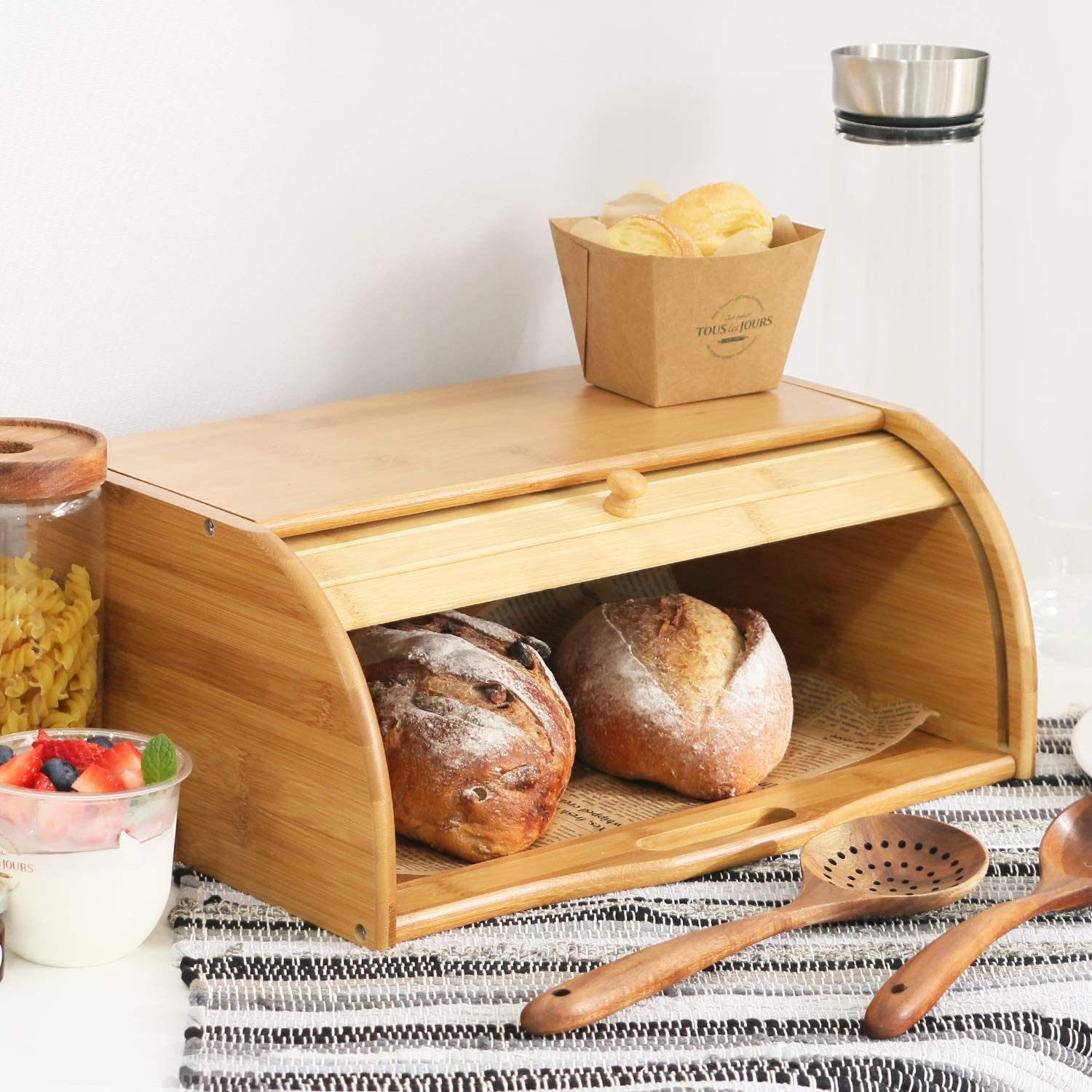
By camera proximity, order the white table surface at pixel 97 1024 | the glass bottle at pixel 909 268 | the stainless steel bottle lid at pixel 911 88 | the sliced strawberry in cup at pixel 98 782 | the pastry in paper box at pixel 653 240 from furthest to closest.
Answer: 1. the glass bottle at pixel 909 268
2. the stainless steel bottle lid at pixel 911 88
3. the pastry in paper box at pixel 653 240
4. the sliced strawberry in cup at pixel 98 782
5. the white table surface at pixel 97 1024

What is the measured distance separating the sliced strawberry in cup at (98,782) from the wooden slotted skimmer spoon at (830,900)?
30 centimetres

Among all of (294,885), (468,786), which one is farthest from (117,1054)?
(468,786)

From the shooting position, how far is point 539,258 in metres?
1.69

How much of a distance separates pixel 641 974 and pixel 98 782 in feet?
1.18

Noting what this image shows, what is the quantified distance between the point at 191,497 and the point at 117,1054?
1.25 feet

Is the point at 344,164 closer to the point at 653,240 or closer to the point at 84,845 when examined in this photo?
the point at 653,240

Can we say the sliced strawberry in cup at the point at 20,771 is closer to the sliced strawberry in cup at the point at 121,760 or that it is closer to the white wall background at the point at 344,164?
the sliced strawberry in cup at the point at 121,760

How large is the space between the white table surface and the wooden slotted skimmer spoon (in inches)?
8.6

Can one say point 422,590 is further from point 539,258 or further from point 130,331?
point 539,258

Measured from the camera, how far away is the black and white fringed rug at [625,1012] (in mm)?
979

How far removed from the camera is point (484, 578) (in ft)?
3.85

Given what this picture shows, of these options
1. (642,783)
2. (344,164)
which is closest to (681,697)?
(642,783)

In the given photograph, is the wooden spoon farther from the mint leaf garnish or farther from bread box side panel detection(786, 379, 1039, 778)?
the mint leaf garnish

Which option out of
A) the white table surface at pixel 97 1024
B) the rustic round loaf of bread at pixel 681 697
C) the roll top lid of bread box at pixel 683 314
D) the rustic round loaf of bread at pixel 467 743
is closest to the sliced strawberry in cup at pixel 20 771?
the white table surface at pixel 97 1024
